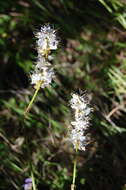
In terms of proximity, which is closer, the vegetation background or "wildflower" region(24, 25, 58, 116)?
"wildflower" region(24, 25, 58, 116)

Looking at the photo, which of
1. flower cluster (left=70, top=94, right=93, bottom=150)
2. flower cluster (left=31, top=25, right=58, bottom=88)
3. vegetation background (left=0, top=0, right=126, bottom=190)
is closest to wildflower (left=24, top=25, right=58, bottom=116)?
flower cluster (left=31, top=25, right=58, bottom=88)

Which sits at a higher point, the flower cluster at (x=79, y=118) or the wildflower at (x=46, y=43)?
the wildflower at (x=46, y=43)

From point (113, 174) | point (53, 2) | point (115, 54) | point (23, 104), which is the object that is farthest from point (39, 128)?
point (53, 2)

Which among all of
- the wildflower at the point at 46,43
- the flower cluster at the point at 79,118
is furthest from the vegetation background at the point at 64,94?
the wildflower at the point at 46,43

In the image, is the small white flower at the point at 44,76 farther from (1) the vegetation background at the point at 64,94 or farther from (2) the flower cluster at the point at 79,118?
(1) the vegetation background at the point at 64,94

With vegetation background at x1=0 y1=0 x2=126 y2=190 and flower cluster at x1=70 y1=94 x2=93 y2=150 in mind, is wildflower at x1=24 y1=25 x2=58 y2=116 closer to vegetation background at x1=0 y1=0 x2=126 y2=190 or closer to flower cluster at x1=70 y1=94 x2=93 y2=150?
flower cluster at x1=70 y1=94 x2=93 y2=150

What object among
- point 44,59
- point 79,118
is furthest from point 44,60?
point 79,118

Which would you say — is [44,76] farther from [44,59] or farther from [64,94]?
[64,94]

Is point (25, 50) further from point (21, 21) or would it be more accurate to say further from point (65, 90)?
point (65, 90)
